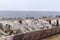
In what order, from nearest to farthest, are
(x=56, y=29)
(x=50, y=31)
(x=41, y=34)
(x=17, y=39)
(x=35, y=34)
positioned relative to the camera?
1. (x=17, y=39)
2. (x=35, y=34)
3. (x=41, y=34)
4. (x=50, y=31)
5. (x=56, y=29)

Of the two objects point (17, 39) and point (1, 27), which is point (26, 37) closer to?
point (17, 39)

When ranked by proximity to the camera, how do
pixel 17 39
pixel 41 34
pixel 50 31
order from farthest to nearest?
pixel 50 31 < pixel 41 34 < pixel 17 39

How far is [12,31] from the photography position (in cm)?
498

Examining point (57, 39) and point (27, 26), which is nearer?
point (57, 39)

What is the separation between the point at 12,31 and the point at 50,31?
1214 millimetres

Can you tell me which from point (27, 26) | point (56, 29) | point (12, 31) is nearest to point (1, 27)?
point (12, 31)

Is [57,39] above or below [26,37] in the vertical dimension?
below

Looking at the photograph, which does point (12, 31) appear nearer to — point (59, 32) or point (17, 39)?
point (17, 39)

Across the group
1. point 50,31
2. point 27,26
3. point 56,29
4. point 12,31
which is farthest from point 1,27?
point 56,29

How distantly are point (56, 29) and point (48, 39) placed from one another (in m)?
1.01

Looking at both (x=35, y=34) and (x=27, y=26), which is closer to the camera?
(x=35, y=34)

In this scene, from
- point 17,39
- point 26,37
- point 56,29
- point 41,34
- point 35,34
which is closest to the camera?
point 17,39

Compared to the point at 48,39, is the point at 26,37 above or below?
above

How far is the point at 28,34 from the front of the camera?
4.24 metres
